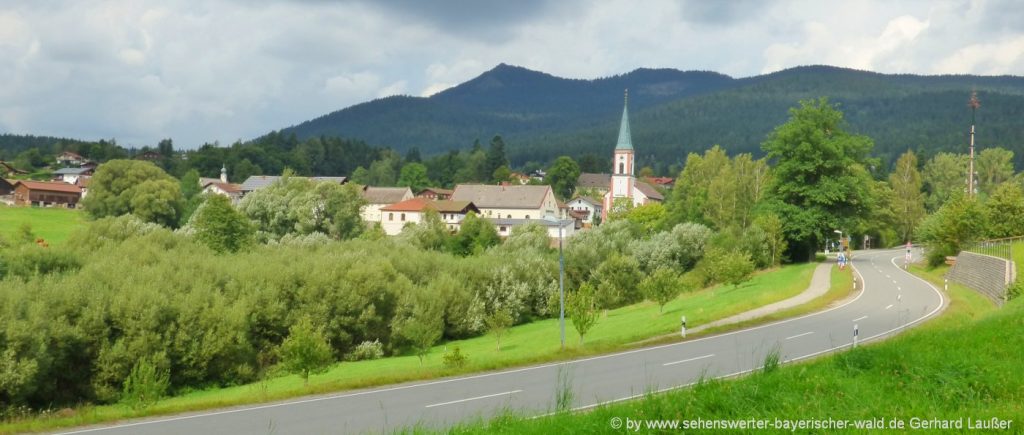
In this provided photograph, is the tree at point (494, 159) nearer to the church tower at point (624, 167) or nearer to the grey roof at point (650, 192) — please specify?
the grey roof at point (650, 192)

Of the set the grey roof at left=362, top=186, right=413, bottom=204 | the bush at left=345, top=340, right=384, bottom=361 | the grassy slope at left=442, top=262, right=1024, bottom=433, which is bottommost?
the bush at left=345, top=340, right=384, bottom=361

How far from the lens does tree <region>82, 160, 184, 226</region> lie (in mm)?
87000

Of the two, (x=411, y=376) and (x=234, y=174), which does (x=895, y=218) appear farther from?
(x=234, y=174)

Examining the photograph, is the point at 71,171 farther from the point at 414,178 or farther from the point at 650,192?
the point at 650,192

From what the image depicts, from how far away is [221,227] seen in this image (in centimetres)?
6606

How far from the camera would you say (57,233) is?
3177 inches

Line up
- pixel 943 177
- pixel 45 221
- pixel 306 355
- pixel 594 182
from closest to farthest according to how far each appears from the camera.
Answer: pixel 306 355 → pixel 45 221 → pixel 943 177 → pixel 594 182

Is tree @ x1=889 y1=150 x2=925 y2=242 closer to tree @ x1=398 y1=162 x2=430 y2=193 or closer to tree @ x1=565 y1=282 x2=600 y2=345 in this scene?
tree @ x1=565 y1=282 x2=600 y2=345

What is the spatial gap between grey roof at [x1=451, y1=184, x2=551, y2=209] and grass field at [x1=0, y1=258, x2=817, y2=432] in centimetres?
6345

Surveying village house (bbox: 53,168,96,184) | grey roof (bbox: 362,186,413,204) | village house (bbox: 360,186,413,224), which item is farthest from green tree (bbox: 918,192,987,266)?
village house (bbox: 53,168,96,184)

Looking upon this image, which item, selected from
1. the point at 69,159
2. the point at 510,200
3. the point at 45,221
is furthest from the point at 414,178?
the point at 45,221

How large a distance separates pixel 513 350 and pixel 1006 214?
3297cm

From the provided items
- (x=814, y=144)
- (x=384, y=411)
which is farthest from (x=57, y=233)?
(x=384, y=411)

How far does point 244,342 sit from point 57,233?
54.5m
